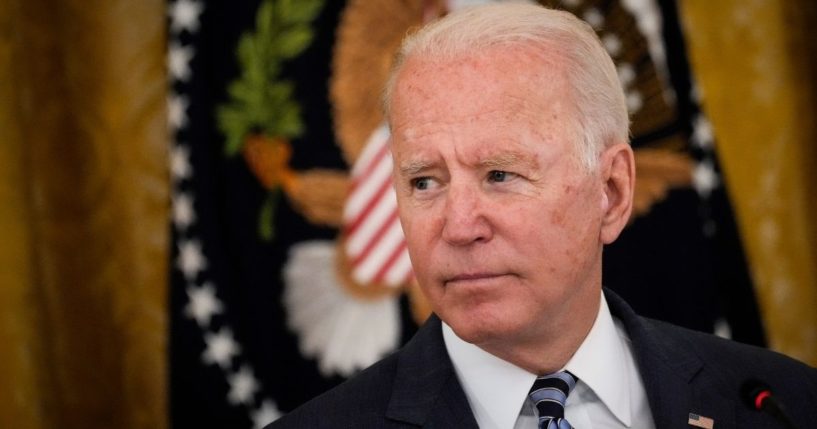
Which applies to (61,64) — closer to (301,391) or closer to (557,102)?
(301,391)

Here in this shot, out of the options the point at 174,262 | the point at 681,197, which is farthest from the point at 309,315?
the point at 681,197

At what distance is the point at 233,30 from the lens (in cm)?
430

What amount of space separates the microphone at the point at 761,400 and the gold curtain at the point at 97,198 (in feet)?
9.38

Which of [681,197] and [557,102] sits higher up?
[557,102]

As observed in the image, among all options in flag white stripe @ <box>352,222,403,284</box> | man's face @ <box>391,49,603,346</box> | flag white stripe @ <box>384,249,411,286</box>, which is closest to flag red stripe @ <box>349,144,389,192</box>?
flag white stripe @ <box>352,222,403,284</box>

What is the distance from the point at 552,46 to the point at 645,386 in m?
0.83

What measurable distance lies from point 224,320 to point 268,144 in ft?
2.49

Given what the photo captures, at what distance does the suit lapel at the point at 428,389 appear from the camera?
227 centimetres

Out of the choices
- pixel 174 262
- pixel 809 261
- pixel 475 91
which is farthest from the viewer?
pixel 809 261

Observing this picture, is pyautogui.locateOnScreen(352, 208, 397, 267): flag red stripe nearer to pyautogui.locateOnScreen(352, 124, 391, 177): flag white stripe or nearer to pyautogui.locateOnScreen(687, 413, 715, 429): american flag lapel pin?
pyautogui.locateOnScreen(352, 124, 391, 177): flag white stripe

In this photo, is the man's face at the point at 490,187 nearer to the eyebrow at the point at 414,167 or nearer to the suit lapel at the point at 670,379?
the eyebrow at the point at 414,167

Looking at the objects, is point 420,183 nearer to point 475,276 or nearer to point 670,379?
point 475,276

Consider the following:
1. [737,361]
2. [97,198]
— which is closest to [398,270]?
[97,198]

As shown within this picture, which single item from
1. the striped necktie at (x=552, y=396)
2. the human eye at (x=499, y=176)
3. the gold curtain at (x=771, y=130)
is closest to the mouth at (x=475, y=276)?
the human eye at (x=499, y=176)
